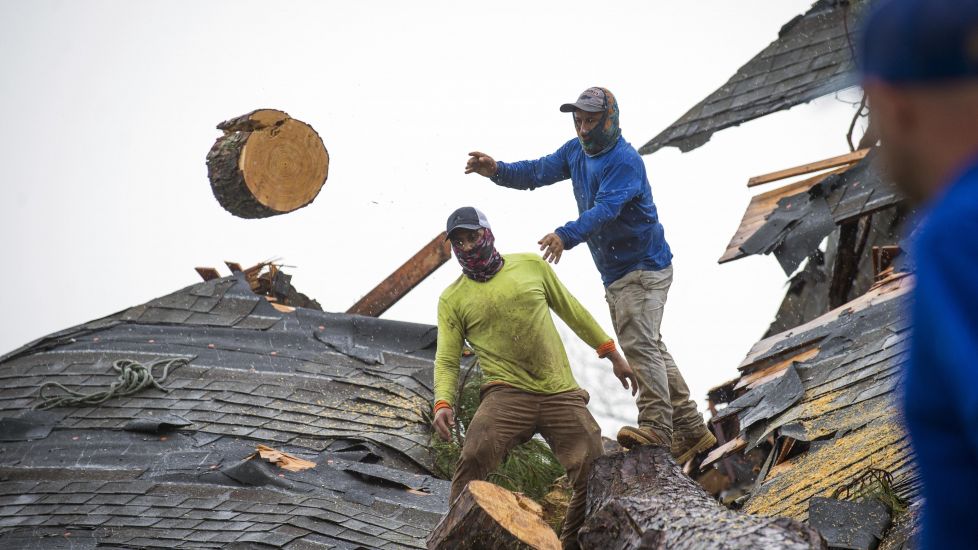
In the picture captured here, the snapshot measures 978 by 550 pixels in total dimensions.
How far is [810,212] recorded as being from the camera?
11.5 m

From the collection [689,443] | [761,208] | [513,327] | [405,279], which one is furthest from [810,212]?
[513,327]

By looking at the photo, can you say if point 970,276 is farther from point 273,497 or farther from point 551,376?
point 273,497

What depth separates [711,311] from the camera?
37125 millimetres

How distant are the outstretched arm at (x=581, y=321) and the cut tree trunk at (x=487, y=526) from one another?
1.32 metres

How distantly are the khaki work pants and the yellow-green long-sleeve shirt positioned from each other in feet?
1.69

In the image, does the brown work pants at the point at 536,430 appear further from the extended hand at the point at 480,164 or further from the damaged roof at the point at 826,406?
the extended hand at the point at 480,164

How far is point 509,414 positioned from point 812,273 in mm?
8909

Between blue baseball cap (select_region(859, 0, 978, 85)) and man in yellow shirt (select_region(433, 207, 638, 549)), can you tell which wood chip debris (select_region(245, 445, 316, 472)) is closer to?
man in yellow shirt (select_region(433, 207, 638, 549))

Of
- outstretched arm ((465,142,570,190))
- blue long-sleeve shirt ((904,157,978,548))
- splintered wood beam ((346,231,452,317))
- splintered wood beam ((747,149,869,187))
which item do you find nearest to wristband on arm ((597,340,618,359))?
outstretched arm ((465,142,570,190))

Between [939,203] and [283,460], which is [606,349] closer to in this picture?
[283,460]

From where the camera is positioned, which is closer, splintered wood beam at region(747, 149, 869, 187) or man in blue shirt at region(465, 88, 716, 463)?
man in blue shirt at region(465, 88, 716, 463)

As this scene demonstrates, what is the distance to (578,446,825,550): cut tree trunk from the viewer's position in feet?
12.0

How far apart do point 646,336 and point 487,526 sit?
7.37ft

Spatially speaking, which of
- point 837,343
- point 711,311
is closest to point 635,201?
point 837,343
